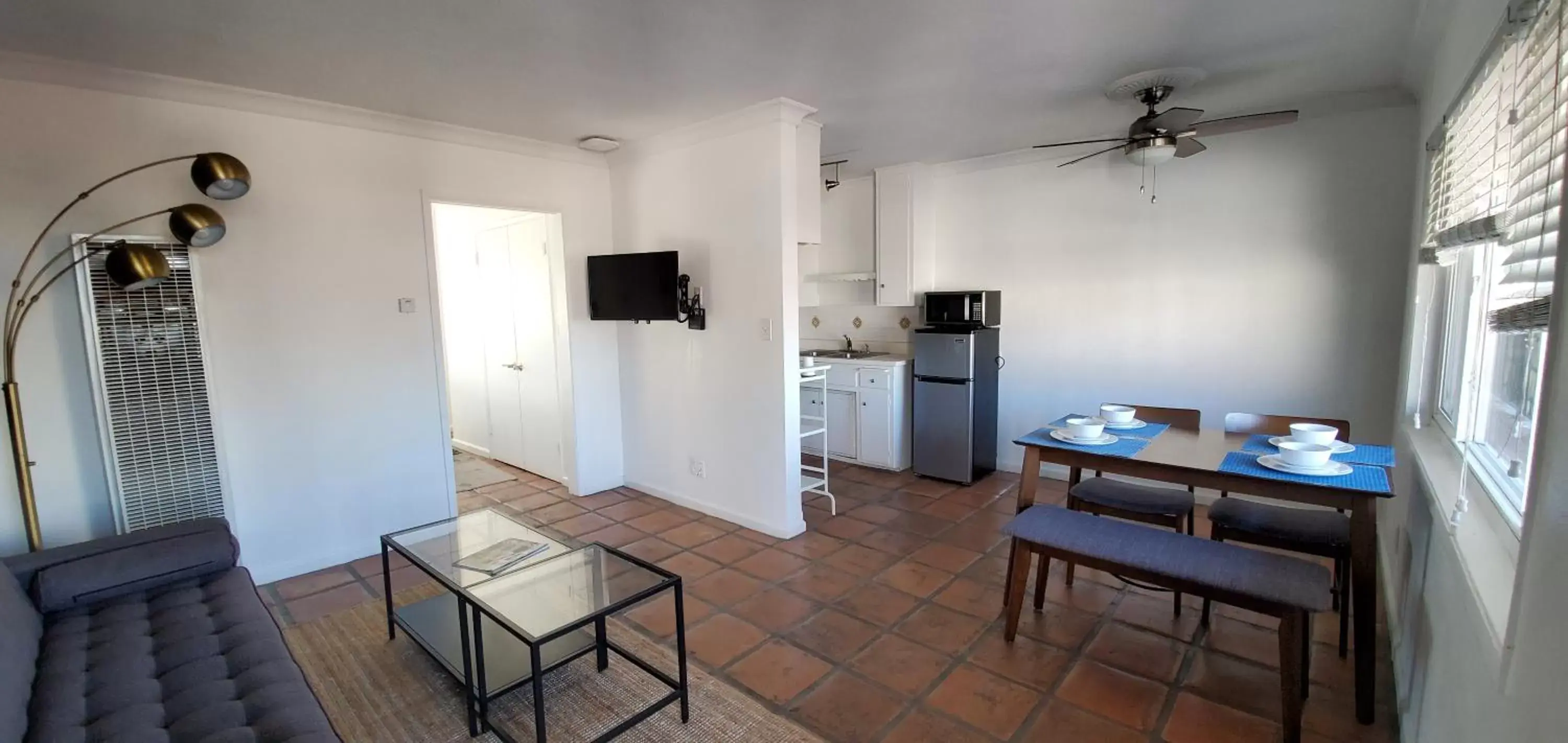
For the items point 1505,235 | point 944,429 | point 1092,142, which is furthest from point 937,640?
point 1092,142

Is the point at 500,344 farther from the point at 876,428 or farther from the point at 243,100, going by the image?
the point at 876,428

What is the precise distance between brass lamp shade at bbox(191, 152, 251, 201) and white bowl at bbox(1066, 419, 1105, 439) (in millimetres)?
3690

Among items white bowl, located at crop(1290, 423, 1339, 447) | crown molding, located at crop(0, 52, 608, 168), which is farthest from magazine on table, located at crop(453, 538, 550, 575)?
white bowl, located at crop(1290, 423, 1339, 447)

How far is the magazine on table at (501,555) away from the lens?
2.27 meters

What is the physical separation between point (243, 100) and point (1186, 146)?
4.48 meters

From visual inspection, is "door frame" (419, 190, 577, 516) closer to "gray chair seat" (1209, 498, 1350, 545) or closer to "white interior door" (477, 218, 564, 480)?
"white interior door" (477, 218, 564, 480)

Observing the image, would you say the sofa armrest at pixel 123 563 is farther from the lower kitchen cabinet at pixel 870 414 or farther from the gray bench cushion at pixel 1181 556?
the lower kitchen cabinet at pixel 870 414

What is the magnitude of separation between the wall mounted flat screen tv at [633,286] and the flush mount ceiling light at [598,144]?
685 millimetres

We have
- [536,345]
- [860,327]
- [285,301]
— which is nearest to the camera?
[285,301]

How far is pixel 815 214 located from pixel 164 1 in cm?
276

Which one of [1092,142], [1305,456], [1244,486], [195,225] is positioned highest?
[1092,142]

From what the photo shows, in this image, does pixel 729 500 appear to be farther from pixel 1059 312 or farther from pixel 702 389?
pixel 1059 312

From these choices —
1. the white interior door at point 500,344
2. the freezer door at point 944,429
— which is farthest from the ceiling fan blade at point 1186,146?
the white interior door at point 500,344

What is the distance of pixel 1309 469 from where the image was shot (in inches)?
82.9
